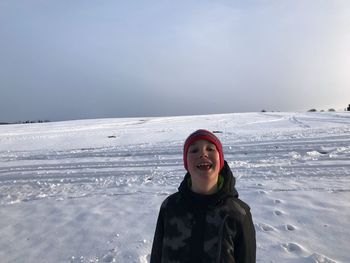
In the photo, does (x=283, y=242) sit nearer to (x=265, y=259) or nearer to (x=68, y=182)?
(x=265, y=259)

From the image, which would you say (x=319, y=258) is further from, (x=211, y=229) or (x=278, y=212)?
(x=211, y=229)

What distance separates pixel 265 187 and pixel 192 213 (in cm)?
458

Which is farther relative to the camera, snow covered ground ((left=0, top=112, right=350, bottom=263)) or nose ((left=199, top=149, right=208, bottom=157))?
snow covered ground ((left=0, top=112, right=350, bottom=263))

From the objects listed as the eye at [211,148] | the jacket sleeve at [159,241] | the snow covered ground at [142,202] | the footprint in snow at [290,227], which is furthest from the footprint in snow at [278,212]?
the eye at [211,148]

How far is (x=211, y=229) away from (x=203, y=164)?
0.40 metres

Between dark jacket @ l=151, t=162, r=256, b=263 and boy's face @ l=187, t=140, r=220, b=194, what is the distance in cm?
10

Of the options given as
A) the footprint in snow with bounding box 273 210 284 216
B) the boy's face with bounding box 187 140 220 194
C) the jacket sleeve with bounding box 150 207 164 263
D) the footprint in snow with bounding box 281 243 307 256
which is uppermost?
the boy's face with bounding box 187 140 220 194

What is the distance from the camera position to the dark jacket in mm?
1764

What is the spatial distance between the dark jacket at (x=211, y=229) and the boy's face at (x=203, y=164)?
95mm

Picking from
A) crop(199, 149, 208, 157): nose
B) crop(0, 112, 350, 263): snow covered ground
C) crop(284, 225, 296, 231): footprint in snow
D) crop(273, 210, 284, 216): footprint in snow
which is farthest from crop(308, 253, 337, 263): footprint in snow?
crop(199, 149, 208, 157): nose

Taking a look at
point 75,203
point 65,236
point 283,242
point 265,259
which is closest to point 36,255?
point 65,236

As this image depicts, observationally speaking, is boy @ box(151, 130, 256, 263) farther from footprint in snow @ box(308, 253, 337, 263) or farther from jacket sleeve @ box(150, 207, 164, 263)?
footprint in snow @ box(308, 253, 337, 263)

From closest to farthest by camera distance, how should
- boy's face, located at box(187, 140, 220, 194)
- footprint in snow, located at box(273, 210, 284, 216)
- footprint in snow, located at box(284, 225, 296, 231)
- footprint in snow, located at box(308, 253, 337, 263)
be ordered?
boy's face, located at box(187, 140, 220, 194)
footprint in snow, located at box(308, 253, 337, 263)
footprint in snow, located at box(284, 225, 296, 231)
footprint in snow, located at box(273, 210, 284, 216)

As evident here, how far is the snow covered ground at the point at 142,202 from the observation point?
384cm
